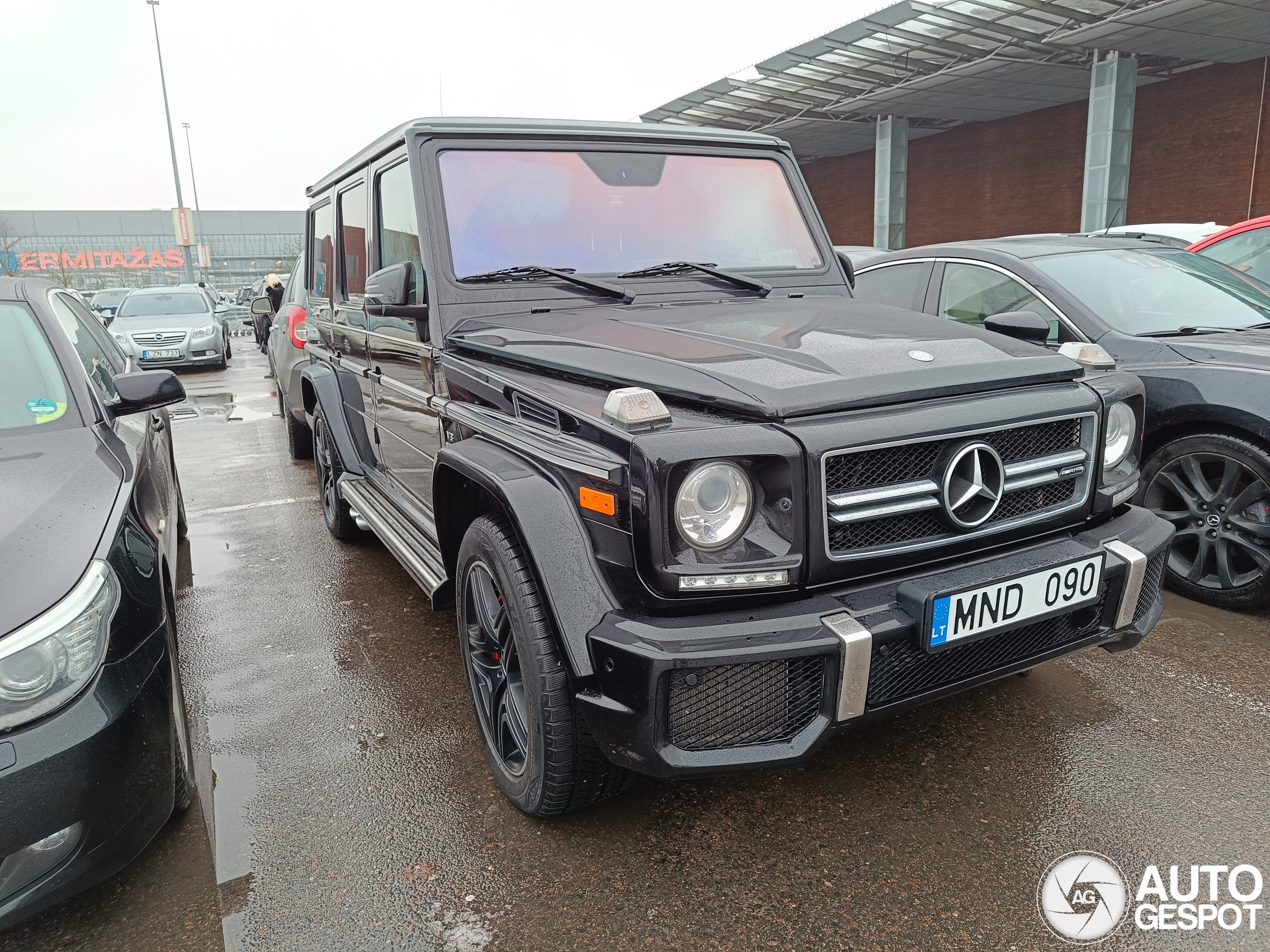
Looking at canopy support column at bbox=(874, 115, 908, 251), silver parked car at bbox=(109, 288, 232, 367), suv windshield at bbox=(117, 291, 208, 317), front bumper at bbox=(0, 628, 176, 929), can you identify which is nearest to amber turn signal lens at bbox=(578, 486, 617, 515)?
front bumper at bbox=(0, 628, 176, 929)

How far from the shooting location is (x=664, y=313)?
9.45 ft

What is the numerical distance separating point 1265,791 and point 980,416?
1.44 metres

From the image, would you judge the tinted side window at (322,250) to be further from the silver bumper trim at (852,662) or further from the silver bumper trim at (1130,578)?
the silver bumper trim at (1130,578)

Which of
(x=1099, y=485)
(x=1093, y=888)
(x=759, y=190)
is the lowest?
(x=1093, y=888)

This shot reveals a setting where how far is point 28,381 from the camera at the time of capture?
2.89 m

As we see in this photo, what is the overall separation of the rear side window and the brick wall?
Answer: 46.6ft

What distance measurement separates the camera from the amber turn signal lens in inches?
77.6

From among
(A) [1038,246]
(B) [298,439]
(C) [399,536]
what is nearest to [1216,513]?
(A) [1038,246]

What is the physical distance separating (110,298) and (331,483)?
81.2ft

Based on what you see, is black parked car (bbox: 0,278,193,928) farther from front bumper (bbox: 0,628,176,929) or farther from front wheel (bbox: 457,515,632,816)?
front wheel (bbox: 457,515,632,816)

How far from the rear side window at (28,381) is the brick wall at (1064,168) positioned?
559 inches

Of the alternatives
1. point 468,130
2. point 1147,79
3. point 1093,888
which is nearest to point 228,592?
point 468,130

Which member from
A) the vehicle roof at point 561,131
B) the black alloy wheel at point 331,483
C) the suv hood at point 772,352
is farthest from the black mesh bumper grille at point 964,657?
the black alloy wheel at point 331,483

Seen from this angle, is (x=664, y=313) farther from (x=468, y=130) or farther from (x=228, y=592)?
(x=228, y=592)
